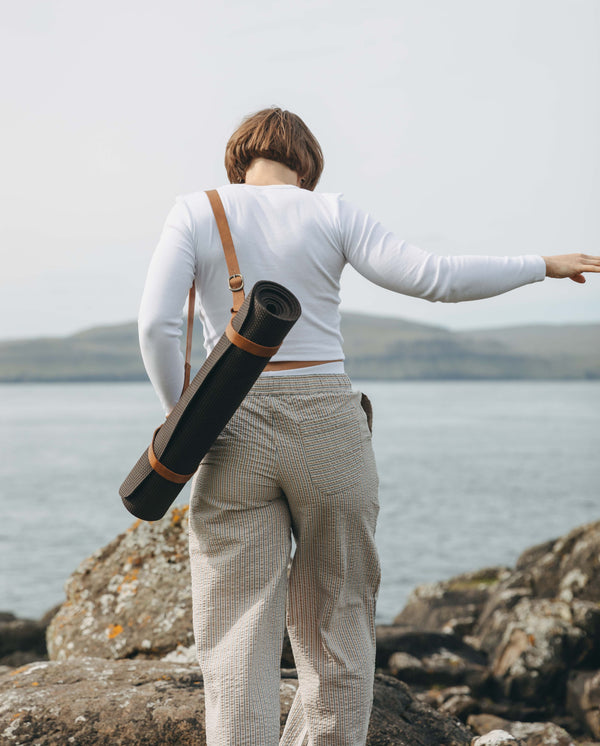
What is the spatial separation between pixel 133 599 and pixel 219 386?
2.87 meters

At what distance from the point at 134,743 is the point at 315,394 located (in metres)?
1.78

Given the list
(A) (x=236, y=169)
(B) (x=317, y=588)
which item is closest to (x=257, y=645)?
(B) (x=317, y=588)

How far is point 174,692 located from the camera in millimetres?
3857

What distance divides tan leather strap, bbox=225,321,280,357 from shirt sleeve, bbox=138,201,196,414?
0.81 feet

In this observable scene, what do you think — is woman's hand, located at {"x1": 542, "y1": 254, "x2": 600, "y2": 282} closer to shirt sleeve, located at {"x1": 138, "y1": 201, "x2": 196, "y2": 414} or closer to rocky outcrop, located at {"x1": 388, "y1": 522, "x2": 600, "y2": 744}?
shirt sleeve, located at {"x1": 138, "y1": 201, "x2": 196, "y2": 414}

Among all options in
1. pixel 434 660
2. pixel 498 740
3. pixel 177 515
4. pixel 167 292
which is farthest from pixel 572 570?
pixel 167 292

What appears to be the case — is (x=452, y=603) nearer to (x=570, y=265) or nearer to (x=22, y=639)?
(x=22, y=639)

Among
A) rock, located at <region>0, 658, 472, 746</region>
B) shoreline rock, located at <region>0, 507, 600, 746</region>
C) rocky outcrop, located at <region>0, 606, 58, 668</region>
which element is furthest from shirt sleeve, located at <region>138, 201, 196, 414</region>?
rocky outcrop, located at <region>0, 606, 58, 668</region>

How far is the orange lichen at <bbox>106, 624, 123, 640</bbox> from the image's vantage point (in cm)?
498

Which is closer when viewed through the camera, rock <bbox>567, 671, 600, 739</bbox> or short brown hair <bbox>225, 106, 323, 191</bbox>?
short brown hair <bbox>225, 106, 323, 191</bbox>

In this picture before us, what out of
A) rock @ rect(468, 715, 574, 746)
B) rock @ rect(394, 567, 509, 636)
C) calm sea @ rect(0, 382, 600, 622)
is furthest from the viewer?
calm sea @ rect(0, 382, 600, 622)

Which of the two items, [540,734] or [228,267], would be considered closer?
[228,267]

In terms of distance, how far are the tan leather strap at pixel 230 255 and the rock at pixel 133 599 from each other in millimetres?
2711

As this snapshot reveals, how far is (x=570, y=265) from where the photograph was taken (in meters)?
2.94
